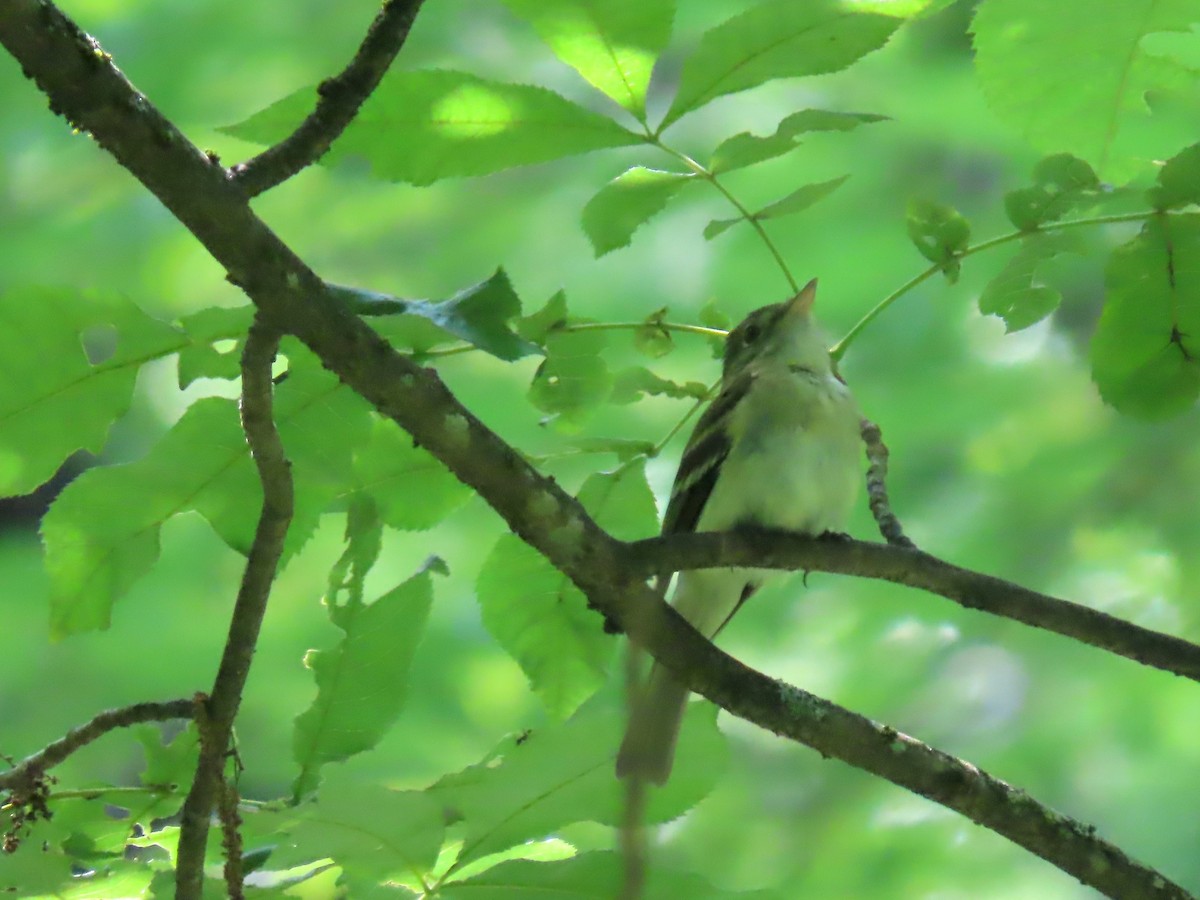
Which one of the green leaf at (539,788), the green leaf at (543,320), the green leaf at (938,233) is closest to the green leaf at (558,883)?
the green leaf at (539,788)

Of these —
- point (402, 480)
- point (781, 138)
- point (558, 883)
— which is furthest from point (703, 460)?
point (558, 883)

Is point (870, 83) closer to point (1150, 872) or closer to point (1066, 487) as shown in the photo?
point (1066, 487)

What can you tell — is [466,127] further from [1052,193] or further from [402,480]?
[1052,193]

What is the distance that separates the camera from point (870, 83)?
211 inches

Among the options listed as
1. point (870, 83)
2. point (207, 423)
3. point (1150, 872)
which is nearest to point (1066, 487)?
point (870, 83)

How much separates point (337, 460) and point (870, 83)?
374cm

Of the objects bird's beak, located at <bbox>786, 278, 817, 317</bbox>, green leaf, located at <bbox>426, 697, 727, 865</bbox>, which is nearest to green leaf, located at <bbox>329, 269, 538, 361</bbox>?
green leaf, located at <bbox>426, 697, 727, 865</bbox>

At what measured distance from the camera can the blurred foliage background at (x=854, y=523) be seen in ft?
15.4

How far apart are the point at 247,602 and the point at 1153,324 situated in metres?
1.67

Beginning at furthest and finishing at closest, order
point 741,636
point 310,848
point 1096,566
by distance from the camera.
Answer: point 741,636
point 1096,566
point 310,848

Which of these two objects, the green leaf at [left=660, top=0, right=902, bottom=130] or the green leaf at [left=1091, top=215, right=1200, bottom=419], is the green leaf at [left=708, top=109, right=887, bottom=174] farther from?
the green leaf at [left=1091, top=215, right=1200, bottom=419]

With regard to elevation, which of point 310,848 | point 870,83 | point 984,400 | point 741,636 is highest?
point 870,83

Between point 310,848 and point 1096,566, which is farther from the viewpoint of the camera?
point 1096,566

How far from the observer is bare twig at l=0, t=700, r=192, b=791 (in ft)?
7.03
